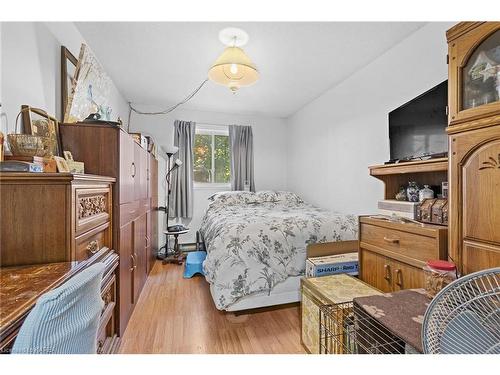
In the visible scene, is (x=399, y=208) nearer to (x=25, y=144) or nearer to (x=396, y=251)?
(x=396, y=251)

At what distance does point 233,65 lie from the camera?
1746 millimetres

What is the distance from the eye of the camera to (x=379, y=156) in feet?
7.52

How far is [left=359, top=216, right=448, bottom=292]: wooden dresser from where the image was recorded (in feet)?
3.60

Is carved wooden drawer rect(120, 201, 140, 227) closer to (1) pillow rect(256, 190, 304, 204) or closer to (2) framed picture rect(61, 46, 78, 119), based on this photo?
(2) framed picture rect(61, 46, 78, 119)

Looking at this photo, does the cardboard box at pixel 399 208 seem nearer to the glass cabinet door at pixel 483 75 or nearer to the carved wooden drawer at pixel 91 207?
the glass cabinet door at pixel 483 75

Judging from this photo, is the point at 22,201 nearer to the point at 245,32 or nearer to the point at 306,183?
the point at 245,32

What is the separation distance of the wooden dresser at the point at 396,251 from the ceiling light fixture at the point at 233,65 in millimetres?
1411

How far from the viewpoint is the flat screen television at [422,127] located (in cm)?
140

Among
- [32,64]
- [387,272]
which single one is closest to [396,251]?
[387,272]

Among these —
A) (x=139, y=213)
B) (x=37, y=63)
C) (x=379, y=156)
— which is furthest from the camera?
(x=379, y=156)

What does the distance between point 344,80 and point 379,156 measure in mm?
1143

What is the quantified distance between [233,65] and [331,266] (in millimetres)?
1739

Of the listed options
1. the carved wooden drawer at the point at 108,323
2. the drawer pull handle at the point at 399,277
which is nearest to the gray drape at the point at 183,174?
the carved wooden drawer at the point at 108,323

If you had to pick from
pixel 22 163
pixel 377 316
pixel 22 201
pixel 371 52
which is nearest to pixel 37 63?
pixel 22 163
